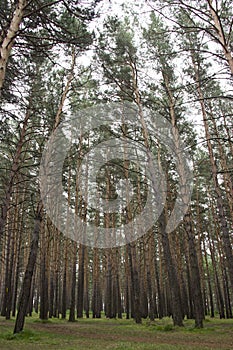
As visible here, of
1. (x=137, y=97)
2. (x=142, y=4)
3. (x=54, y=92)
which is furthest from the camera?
(x=137, y=97)

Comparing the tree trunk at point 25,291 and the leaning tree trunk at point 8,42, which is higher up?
the leaning tree trunk at point 8,42

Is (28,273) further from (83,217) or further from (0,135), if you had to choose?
(83,217)

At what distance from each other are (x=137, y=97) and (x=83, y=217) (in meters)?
10.3

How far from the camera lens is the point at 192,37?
12.8 meters

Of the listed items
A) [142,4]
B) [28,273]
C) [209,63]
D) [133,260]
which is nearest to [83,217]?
[133,260]

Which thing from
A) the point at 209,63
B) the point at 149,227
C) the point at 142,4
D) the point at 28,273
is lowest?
the point at 28,273

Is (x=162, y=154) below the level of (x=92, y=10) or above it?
above

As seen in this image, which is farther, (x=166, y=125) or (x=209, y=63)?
(x=166, y=125)

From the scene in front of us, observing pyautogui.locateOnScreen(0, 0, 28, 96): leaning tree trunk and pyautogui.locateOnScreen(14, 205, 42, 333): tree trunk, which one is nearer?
pyautogui.locateOnScreen(0, 0, 28, 96): leaning tree trunk

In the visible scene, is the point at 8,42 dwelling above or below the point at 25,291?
above

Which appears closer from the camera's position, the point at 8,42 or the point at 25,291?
the point at 8,42

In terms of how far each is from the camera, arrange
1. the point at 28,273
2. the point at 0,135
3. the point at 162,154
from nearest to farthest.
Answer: the point at 28,273
the point at 0,135
the point at 162,154

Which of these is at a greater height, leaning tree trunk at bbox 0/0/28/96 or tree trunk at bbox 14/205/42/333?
leaning tree trunk at bbox 0/0/28/96

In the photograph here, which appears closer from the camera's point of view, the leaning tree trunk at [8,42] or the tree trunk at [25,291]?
the leaning tree trunk at [8,42]
